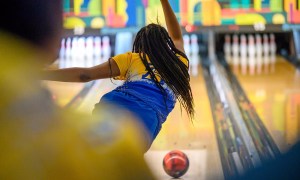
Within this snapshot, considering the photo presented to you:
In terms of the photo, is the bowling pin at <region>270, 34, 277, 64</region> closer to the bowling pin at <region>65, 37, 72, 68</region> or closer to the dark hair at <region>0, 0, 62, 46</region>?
the bowling pin at <region>65, 37, 72, 68</region>

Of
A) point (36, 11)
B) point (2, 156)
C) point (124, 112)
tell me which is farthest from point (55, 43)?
point (124, 112)

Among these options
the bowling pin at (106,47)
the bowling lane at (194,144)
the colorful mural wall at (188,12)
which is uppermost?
the colorful mural wall at (188,12)

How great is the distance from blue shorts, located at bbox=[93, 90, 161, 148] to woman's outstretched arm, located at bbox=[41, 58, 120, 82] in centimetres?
7

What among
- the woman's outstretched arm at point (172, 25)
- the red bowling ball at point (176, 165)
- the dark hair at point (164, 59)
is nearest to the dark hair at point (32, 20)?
the dark hair at point (164, 59)

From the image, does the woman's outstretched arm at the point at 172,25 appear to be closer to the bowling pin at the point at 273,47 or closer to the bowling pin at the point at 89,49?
the bowling pin at the point at 89,49

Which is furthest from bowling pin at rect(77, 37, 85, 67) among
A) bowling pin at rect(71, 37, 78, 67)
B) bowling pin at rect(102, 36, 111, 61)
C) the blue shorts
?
the blue shorts

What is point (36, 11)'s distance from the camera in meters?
0.95

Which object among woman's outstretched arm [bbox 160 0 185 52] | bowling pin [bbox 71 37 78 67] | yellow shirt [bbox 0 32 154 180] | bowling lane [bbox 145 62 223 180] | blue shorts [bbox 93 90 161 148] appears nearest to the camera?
yellow shirt [bbox 0 32 154 180]

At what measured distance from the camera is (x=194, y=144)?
2977 millimetres

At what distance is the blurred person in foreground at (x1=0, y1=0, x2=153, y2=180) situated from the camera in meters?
0.91

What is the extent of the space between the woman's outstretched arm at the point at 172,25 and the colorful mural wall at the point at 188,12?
9.31ft

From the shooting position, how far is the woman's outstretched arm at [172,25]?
187 centimetres

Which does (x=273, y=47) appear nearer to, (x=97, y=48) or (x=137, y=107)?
(x=97, y=48)

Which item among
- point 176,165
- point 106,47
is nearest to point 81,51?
A: point 106,47
